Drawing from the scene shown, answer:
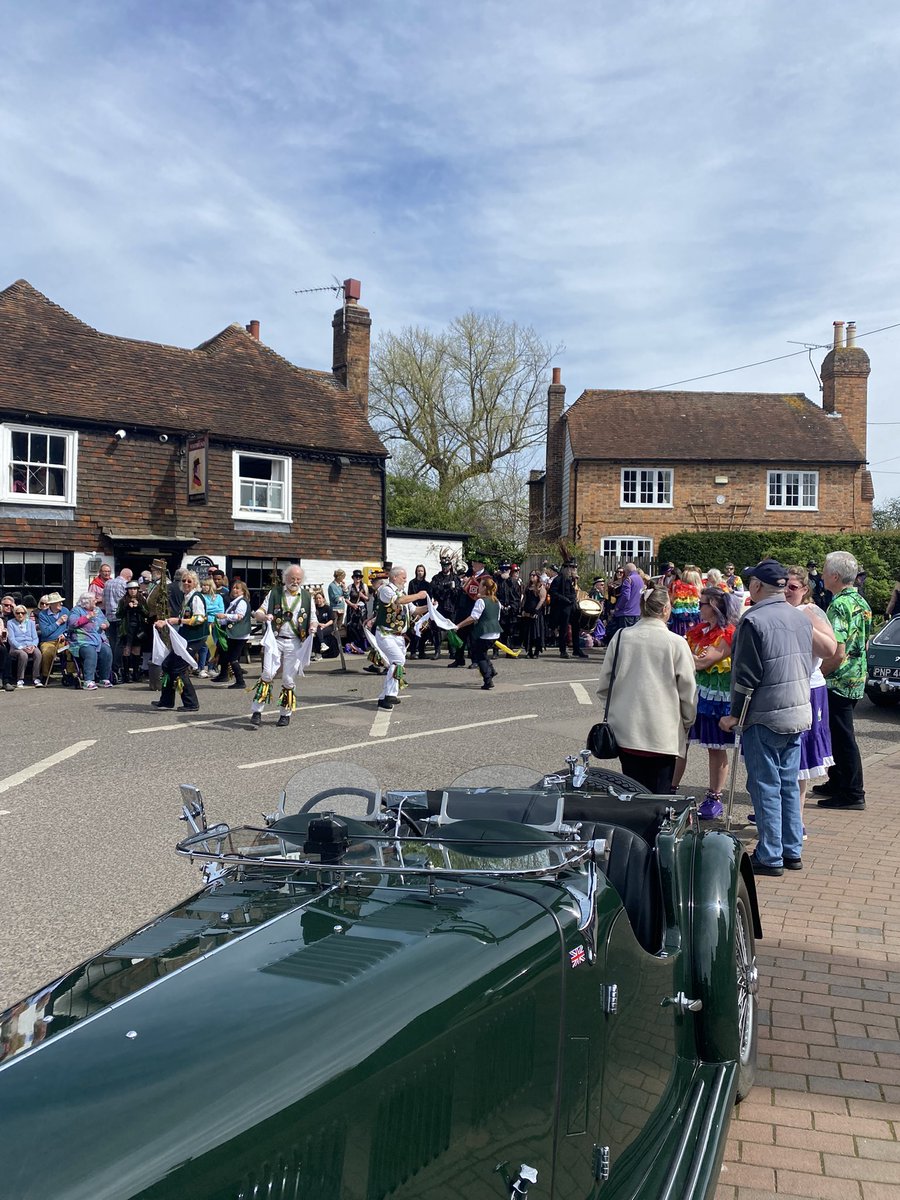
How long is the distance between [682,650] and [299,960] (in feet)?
15.1

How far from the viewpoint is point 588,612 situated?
20969 millimetres

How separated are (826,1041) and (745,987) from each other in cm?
67

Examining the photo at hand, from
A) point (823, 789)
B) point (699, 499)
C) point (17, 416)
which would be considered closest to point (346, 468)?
point (17, 416)

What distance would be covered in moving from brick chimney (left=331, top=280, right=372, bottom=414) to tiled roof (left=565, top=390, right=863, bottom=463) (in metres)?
10.6

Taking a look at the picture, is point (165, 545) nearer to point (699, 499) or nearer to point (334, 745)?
point (334, 745)

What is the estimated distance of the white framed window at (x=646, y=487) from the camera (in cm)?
3631

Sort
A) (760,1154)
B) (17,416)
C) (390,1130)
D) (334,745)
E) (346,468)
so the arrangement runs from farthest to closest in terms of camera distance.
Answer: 1. (346,468)
2. (17,416)
3. (334,745)
4. (760,1154)
5. (390,1130)

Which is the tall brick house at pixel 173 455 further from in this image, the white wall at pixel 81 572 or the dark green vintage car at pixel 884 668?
the dark green vintage car at pixel 884 668

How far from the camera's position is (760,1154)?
3430 mm

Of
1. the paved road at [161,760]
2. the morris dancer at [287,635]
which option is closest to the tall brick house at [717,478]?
the paved road at [161,760]

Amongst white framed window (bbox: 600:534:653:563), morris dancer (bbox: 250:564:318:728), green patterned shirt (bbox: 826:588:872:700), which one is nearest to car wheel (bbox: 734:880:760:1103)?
green patterned shirt (bbox: 826:588:872:700)

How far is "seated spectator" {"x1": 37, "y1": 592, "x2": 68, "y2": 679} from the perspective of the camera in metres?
16.8

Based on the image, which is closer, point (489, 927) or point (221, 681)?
point (489, 927)

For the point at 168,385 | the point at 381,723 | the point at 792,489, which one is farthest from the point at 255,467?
the point at 792,489
